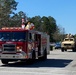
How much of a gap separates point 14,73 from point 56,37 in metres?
128

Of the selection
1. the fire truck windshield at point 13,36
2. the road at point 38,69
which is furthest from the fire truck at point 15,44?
the road at point 38,69

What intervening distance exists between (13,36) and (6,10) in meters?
62.5

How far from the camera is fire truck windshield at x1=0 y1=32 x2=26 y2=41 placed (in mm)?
22781

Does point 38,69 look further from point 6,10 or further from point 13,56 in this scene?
point 6,10

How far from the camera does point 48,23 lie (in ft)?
527

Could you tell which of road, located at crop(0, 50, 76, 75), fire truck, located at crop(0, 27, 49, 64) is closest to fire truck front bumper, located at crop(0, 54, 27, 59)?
fire truck, located at crop(0, 27, 49, 64)

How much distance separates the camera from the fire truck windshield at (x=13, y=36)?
22781mm

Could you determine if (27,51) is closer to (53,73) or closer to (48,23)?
(53,73)

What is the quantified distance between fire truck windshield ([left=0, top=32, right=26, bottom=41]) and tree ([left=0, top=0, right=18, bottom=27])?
185ft

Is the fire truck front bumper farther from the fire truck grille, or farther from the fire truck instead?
the fire truck grille

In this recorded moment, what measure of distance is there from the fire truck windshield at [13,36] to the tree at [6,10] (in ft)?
185

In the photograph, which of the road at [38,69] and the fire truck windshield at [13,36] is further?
the fire truck windshield at [13,36]

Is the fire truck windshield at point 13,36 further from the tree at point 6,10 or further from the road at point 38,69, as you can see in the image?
the tree at point 6,10

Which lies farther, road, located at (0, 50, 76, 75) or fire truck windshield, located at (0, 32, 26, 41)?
fire truck windshield, located at (0, 32, 26, 41)
